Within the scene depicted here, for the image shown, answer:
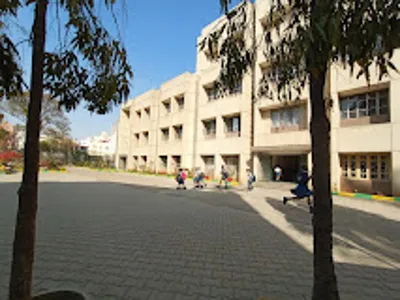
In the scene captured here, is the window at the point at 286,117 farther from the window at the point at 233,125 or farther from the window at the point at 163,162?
the window at the point at 163,162

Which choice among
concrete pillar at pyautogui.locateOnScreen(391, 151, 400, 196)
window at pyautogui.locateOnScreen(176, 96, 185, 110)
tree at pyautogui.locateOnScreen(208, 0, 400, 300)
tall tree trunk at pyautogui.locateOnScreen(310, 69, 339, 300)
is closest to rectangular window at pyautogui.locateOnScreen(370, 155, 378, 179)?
concrete pillar at pyautogui.locateOnScreen(391, 151, 400, 196)

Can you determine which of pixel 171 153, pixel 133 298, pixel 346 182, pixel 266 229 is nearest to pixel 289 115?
pixel 346 182

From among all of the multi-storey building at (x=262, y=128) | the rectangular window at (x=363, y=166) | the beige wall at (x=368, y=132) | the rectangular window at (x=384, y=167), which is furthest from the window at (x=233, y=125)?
the rectangular window at (x=384, y=167)

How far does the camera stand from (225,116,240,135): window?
19.5 metres

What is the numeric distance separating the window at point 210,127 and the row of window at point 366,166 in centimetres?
1178

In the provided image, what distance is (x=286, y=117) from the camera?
1623cm

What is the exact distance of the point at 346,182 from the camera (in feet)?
42.1

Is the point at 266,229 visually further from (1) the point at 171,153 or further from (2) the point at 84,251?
(1) the point at 171,153

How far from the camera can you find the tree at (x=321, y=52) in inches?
54.1

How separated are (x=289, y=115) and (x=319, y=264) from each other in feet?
51.4

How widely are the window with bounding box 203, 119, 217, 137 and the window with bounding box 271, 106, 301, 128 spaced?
652cm

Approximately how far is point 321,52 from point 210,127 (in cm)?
2105

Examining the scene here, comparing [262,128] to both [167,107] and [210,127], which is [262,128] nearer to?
[210,127]

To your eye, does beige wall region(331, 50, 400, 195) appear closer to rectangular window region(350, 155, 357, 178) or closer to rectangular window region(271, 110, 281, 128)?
rectangular window region(350, 155, 357, 178)
